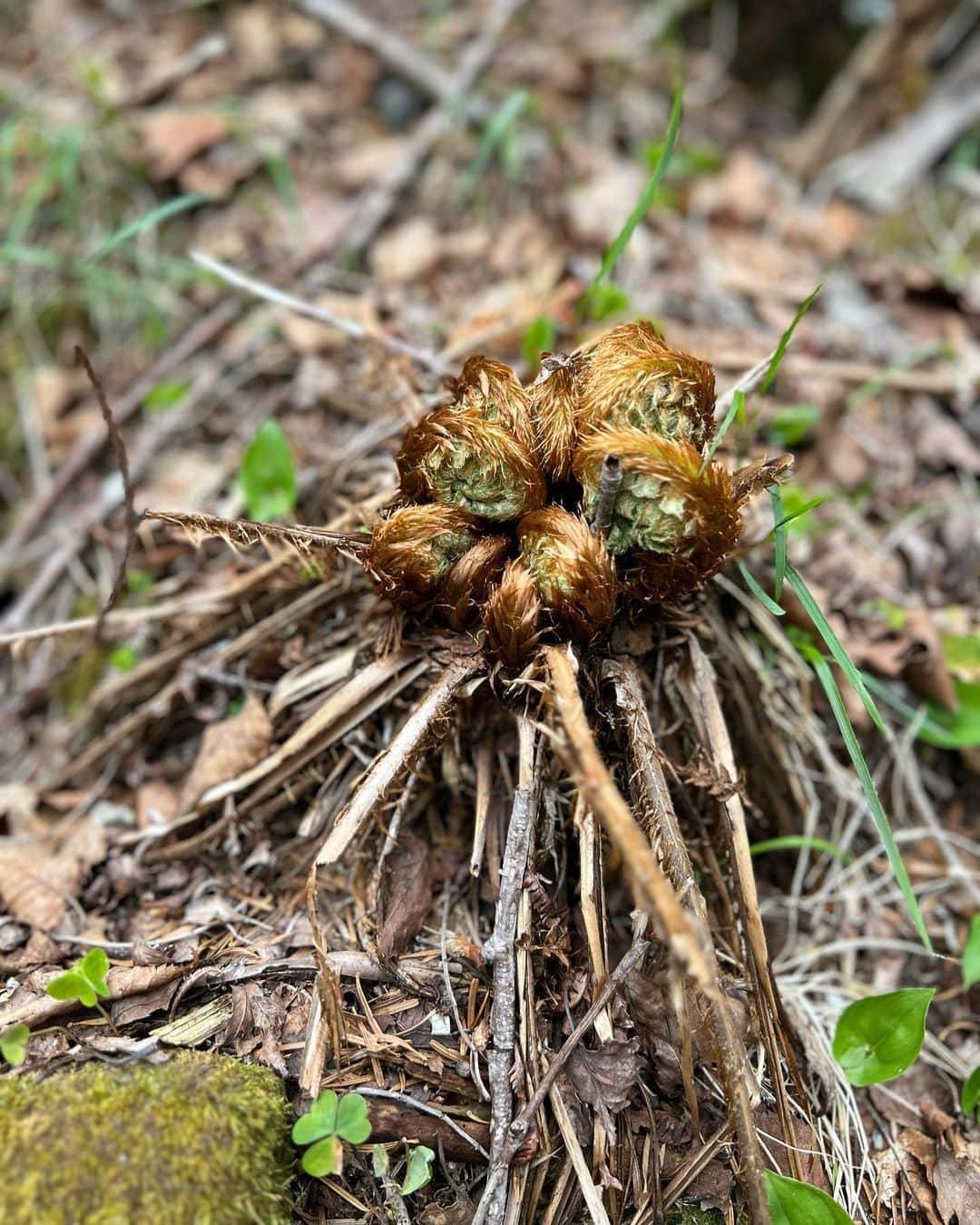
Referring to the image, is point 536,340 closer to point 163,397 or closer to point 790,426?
point 790,426

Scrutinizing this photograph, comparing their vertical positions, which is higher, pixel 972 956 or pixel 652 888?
pixel 652 888

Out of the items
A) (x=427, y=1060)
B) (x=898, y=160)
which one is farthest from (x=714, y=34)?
(x=427, y=1060)

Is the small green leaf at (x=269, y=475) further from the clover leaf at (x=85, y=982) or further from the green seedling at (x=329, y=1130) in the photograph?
the green seedling at (x=329, y=1130)

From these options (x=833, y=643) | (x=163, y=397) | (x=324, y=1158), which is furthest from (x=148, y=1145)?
(x=163, y=397)

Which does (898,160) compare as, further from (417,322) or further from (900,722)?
(900,722)

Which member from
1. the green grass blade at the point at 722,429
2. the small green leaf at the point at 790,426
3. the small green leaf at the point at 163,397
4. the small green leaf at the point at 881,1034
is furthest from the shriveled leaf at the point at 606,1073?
the small green leaf at the point at 163,397
